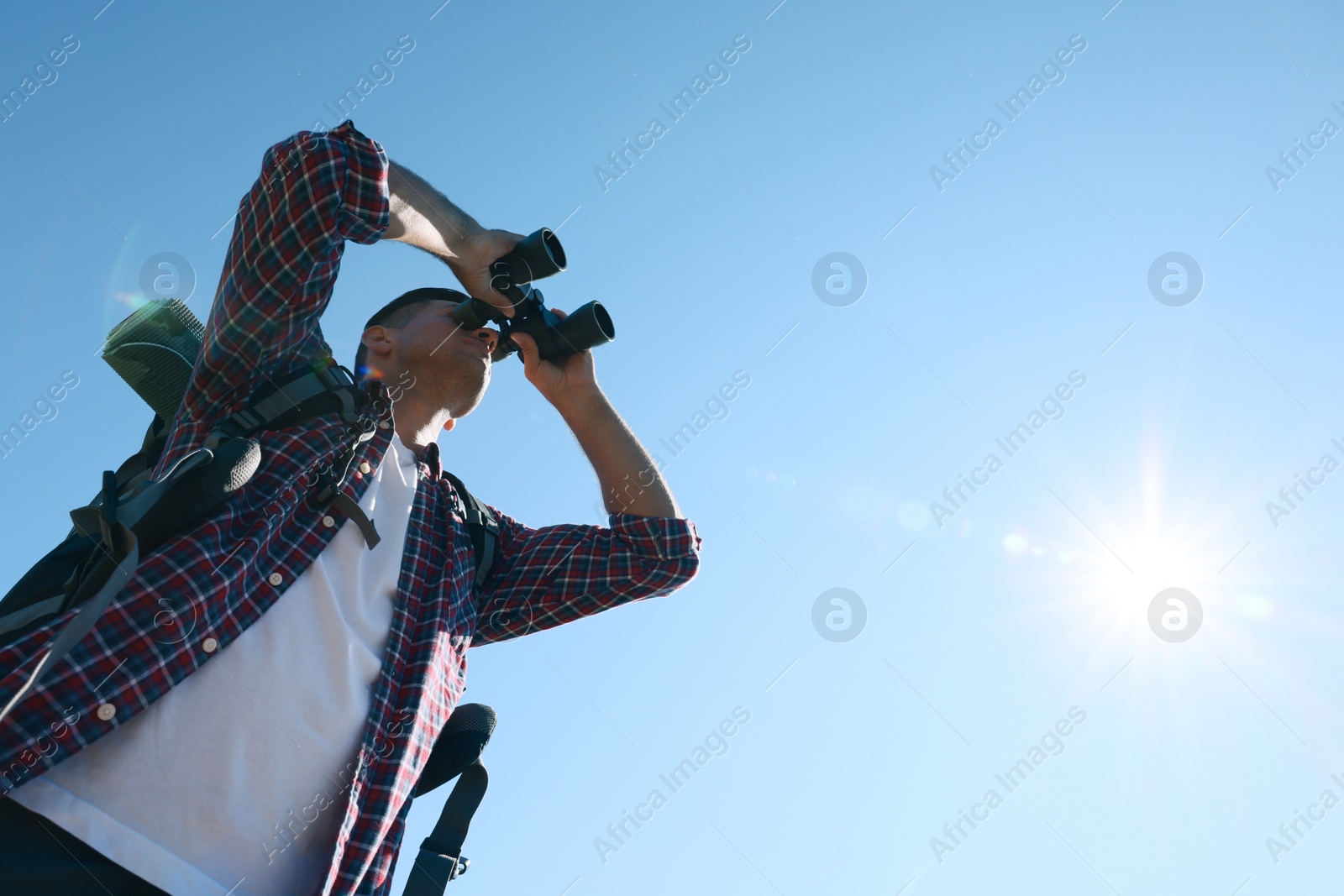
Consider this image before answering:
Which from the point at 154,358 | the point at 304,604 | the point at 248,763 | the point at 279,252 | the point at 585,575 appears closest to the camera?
the point at 248,763

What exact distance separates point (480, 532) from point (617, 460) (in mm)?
447

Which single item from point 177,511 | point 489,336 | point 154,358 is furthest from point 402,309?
point 177,511

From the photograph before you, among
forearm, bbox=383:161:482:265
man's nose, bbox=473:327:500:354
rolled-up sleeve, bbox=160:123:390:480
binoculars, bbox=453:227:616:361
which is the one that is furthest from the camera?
man's nose, bbox=473:327:500:354

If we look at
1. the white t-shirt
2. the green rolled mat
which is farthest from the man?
the green rolled mat

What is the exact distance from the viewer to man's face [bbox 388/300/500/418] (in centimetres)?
298

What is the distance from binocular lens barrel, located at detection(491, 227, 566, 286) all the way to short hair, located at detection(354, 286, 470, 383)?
1.49 feet

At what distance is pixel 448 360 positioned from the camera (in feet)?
9.78

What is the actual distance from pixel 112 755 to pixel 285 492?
2.08ft

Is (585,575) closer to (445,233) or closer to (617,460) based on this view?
(617,460)

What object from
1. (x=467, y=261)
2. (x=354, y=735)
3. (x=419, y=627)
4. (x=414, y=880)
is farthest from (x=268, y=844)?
(x=467, y=261)

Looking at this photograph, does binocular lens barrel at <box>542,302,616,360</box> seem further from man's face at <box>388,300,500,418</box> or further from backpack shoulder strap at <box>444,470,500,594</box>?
backpack shoulder strap at <box>444,470,500,594</box>

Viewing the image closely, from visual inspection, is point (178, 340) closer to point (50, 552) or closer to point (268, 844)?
point (50, 552)

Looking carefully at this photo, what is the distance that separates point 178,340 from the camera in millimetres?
2557

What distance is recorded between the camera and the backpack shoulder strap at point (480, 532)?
2785 millimetres
